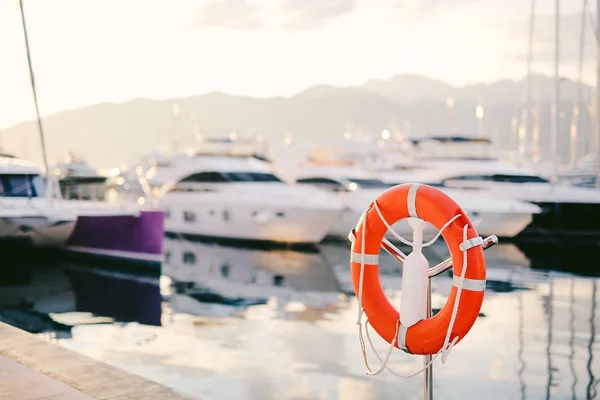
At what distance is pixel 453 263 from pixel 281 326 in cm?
591

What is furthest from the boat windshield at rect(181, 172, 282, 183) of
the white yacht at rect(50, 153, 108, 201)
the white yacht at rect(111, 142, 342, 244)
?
the white yacht at rect(50, 153, 108, 201)

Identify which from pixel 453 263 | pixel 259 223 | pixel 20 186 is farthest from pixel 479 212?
pixel 453 263

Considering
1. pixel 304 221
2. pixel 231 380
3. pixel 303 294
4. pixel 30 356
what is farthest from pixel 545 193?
pixel 30 356

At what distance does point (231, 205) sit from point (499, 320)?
11.8m

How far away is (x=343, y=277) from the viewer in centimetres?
1550

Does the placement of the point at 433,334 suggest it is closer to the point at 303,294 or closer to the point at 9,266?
the point at 303,294

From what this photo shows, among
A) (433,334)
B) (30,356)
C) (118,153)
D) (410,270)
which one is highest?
(410,270)

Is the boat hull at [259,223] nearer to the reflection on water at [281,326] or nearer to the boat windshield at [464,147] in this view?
the reflection on water at [281,326]

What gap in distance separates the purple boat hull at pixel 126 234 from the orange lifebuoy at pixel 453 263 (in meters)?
11.4

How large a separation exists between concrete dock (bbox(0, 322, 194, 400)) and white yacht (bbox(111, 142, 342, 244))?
43.8 ft

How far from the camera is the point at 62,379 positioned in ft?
17.8

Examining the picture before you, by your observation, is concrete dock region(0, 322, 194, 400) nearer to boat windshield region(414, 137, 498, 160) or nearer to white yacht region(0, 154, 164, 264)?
white yacht region(0, 154, 164, 264)

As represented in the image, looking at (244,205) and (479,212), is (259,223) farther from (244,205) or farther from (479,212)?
(479,212)

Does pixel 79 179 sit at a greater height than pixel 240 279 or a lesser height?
lesser
